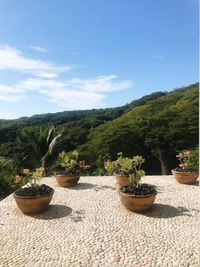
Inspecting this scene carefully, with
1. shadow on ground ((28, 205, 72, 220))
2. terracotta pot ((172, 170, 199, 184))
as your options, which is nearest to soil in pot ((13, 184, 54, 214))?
shadow on ground ((28, 205, 72, 220))

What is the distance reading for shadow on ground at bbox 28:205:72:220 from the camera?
5.83 metres

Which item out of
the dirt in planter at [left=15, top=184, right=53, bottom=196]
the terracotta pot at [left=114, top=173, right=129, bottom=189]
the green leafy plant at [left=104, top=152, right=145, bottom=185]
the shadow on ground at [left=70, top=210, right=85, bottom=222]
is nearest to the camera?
the shadow on ground at [left=70, top=210, right=85, bottom=222]

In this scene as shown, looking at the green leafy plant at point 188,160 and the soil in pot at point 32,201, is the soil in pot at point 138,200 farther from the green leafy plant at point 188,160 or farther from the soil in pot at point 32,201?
the green leafy plant at point 188,160

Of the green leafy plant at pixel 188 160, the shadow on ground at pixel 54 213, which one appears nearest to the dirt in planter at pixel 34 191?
the shadow on ground at pixel 54 213

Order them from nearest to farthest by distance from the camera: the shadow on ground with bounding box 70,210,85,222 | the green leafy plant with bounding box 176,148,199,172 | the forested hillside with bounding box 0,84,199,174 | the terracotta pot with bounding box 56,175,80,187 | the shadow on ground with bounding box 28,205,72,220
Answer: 1. the shadow on ground with bounding box 70,210,85,222
2. the shadow on ground with bounding box 28,205,72,220
3. the terracotta pot with bounding box 56,175,80,187
4. the green leafy plant with bounding box 176,148,199,172
5. the forested hillside with bounding box 0,84,199,174

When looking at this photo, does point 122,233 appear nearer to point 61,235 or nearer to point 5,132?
point 61,235

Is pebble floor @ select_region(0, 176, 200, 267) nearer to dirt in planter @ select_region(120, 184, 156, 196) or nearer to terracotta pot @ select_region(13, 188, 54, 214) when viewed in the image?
terracotta pot @ select_region(13, 188, 54, 214)

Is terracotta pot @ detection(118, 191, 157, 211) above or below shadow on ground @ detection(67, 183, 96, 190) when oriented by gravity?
above

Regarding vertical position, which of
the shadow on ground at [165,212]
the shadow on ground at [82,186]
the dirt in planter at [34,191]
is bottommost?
the shadow on ground at [165,212]

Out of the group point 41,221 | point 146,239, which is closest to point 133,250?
point 146,239

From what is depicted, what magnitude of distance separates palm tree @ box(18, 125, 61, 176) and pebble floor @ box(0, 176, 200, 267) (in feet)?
14.4

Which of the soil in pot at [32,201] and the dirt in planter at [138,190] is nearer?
the soil in pot at [32,201]

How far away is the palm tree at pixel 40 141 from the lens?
11.4 meters

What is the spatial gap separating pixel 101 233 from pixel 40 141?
693cm
